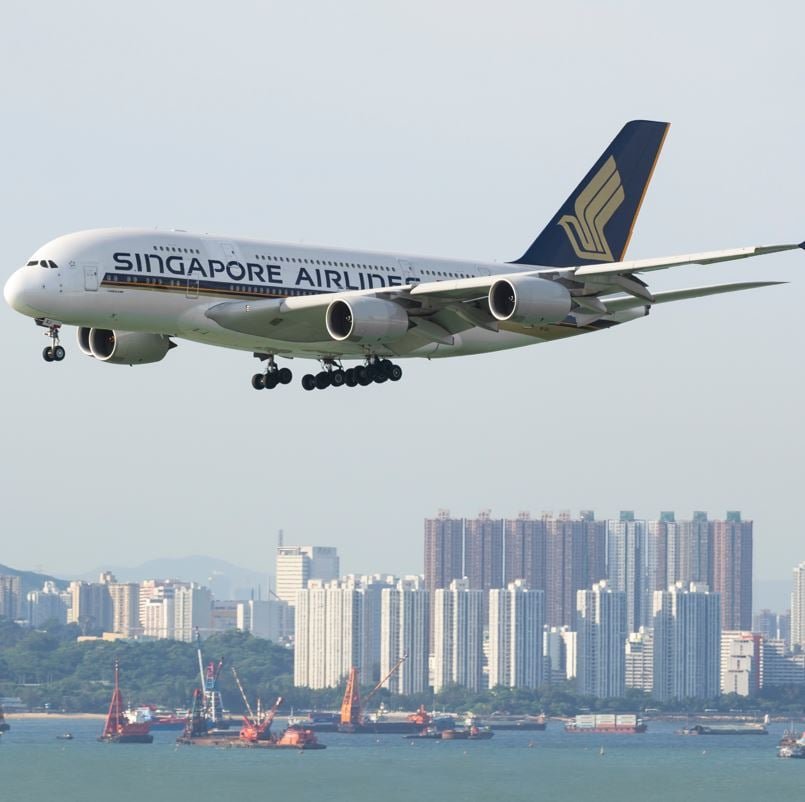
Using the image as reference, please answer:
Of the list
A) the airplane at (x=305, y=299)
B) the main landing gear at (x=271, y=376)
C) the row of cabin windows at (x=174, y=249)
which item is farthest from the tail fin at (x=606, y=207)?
the row of cabin windows at (x=174, y=249)

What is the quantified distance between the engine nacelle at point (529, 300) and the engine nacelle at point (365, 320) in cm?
361

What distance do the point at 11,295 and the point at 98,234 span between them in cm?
387

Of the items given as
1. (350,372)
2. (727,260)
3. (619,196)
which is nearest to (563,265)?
(619,196)

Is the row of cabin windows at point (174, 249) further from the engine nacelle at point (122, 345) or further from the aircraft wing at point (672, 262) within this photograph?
the aircraft wing at point (672, 262)

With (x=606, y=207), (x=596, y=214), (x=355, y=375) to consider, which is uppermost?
(x=606, y=207)

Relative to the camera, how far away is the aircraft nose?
6378cm

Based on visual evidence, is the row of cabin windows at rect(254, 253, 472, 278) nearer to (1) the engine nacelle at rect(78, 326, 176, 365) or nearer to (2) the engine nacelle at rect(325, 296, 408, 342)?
(2) the engine nacelle at rect(325, 296, 408, 342)

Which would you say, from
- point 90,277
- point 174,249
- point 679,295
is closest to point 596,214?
point 679,295

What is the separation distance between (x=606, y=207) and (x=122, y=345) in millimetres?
25109

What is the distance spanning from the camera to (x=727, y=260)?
62812 mm

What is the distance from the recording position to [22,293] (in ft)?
209

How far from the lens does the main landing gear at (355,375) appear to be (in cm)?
7200

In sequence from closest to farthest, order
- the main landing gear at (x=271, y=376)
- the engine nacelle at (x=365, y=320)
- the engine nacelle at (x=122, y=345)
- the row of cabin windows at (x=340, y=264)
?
the engine nacelle at (x=365, y=320), the row of cabin windows at (x=340, y=264), the engine nacelle at (x=122, y=345), the main landing gear at (x=271, y=376)

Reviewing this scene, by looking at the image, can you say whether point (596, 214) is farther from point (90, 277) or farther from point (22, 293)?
point (22, 293)
